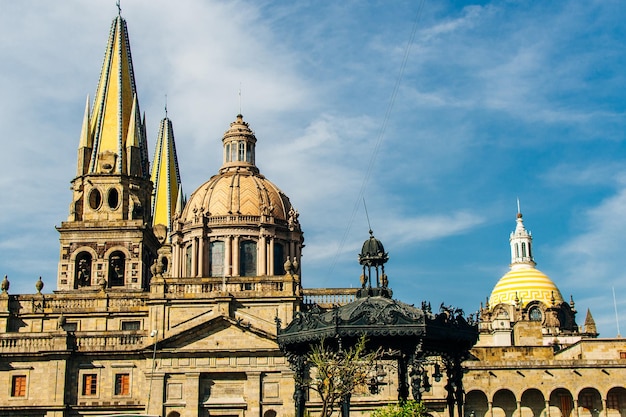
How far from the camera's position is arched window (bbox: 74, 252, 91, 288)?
227 feet

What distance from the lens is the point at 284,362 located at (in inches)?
2203

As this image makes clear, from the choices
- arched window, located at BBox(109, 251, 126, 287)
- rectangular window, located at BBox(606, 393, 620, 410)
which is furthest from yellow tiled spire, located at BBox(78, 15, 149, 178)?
rectangular window, located at BBox(606, 393, 620, 410)

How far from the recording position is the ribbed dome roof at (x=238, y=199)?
217 feet

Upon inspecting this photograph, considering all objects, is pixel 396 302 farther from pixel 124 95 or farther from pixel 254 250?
pixel 124 95

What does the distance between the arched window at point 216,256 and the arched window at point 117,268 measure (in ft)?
23.9

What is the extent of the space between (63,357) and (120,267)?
14316 millimetres

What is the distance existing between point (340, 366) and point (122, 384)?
30688mm

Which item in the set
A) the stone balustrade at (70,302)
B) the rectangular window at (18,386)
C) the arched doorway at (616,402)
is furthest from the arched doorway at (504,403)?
the rectangular window at (18,386)

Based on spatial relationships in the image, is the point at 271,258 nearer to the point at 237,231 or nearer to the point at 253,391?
the point at 237,231

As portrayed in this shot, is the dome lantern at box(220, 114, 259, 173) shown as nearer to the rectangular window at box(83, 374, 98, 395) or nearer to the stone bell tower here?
the stone bell tower

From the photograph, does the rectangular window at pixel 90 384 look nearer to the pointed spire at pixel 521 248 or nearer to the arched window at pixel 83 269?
the arched window at pixel 83 269

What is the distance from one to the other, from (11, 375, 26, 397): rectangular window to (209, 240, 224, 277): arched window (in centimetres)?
1443

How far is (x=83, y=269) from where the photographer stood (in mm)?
69375

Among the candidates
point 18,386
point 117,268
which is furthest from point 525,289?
point 18,386
